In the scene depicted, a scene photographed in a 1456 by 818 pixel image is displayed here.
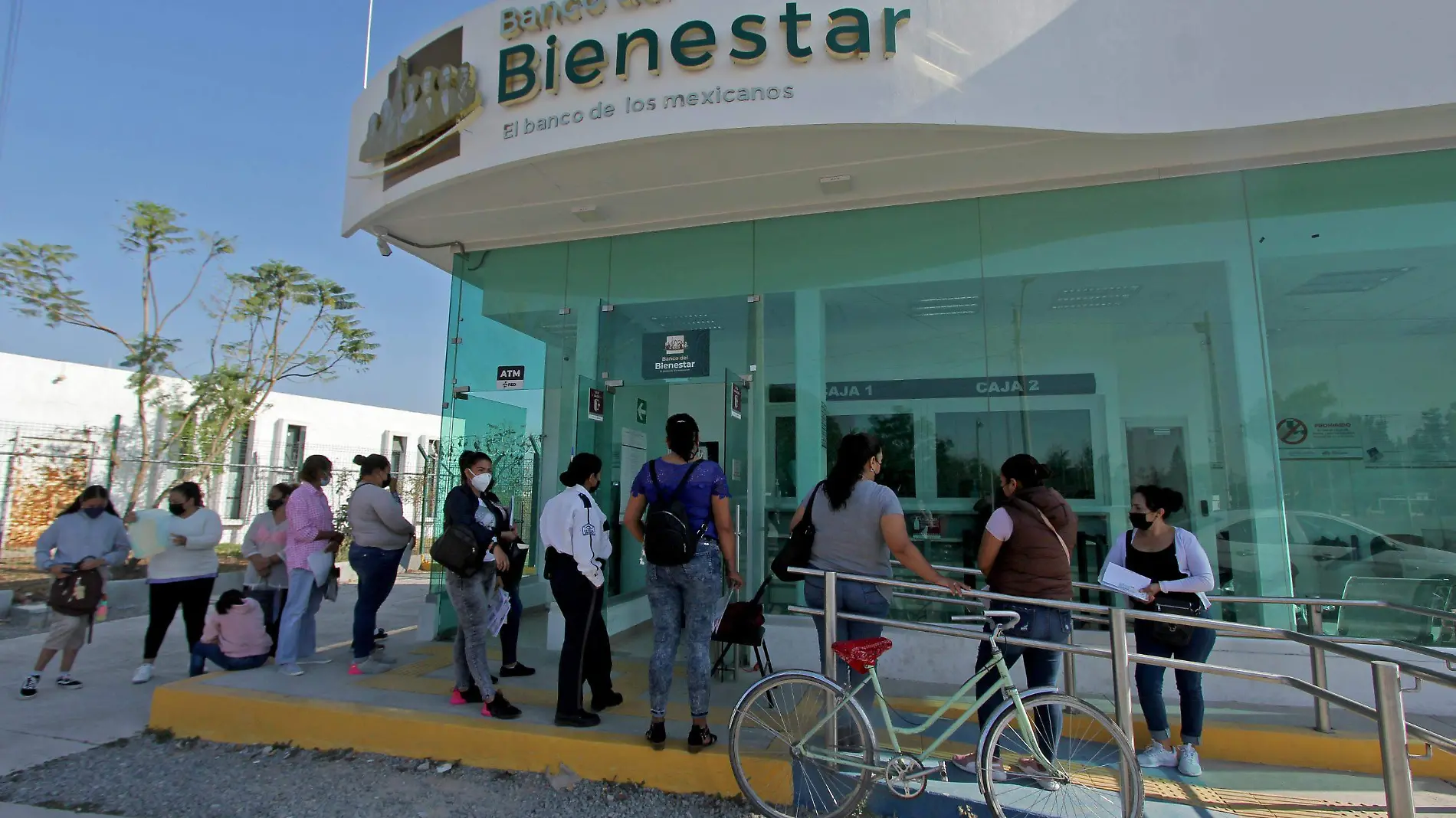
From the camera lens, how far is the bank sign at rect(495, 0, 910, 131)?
4.91m

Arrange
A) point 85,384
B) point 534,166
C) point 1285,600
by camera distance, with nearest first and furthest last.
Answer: point 1285,600, point 534,166, point 85,384

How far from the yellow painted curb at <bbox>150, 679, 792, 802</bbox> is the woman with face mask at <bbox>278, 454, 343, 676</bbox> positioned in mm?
545

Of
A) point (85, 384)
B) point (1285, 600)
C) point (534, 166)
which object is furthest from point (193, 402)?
point (1285, 600)

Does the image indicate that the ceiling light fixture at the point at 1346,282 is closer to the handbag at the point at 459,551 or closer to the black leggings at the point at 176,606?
the handbag at the point at 459,551

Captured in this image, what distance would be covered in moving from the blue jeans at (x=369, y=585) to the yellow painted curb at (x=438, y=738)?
2.58 feet

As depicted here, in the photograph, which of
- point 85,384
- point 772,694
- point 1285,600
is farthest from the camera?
point 85,384

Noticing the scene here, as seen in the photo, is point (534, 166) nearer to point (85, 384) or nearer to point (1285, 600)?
point (1285, 600)

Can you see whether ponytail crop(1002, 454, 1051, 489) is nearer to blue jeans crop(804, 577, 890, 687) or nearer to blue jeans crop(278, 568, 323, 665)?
blue jeans crop(804, 577, 890, 687)

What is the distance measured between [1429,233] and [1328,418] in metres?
1.52

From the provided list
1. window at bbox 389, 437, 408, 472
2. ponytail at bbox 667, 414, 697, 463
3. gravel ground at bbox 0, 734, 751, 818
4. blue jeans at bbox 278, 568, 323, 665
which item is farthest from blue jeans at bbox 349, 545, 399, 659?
window at bbox 389, 437, 408, 472

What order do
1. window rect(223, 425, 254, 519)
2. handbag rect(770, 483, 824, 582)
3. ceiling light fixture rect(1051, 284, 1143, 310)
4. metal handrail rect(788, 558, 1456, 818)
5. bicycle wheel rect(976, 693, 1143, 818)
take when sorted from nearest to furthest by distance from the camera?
metal handrail rect(788, 558, 1456, 818) < bicycle wheel rect(976, 693, 1143, 818) < handbag rect(770, 483, 824, 582) < ceiling light fixture rect(1051, 284, 1143, 310) < window rect(223, 425, 254, 519)

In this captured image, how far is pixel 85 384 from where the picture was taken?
14938 millimetres

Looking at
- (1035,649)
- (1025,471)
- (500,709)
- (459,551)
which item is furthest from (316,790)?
(1025,471)

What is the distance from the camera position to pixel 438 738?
13.7 feet
